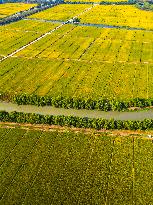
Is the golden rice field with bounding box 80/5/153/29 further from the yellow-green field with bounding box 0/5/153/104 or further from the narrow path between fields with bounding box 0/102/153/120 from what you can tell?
the narrow path between fields with bounding box 0/102/153/120

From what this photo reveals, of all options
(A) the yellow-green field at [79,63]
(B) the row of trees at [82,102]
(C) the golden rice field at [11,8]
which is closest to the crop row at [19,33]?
(A) the yellow-green field at [79,63]

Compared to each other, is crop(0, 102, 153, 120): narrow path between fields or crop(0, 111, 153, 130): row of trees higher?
crop(0, 111, 153, 130): row of trees

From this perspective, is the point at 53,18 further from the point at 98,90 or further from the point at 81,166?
the point at 81,166

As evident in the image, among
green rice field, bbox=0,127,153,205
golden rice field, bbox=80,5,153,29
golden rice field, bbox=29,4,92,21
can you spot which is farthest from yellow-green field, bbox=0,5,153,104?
golden rice field, bbox=29,4,92,21

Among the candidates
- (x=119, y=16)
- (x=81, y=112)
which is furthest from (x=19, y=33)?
(x=81, y=112)

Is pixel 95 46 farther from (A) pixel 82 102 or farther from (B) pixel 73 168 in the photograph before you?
(B) pixel 73 168

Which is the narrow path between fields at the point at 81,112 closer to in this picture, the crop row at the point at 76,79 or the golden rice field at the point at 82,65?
the crop row at the point at 76,79
